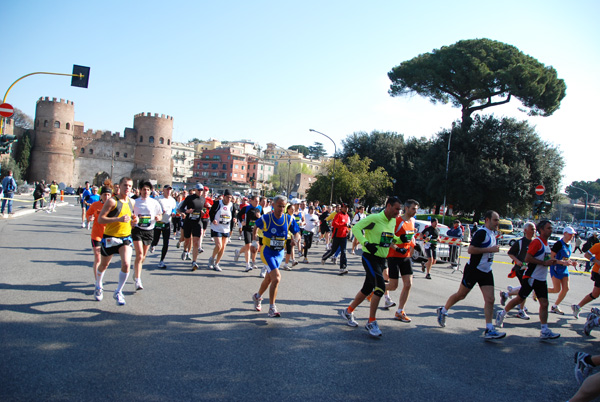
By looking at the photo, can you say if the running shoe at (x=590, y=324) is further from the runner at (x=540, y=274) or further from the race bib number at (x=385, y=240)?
the race bib number at (x=385, y=240)

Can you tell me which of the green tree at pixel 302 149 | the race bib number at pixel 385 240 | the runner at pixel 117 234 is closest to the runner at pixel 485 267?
the race bib number at pixel 385 240

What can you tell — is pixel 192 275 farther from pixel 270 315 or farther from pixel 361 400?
pixel 361 400

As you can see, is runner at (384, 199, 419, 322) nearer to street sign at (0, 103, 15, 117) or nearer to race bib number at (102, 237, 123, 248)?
race bib number at (102, 237, 123, 248)

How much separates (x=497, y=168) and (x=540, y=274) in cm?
3314

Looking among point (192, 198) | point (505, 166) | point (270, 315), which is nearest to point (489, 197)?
point (505, 166)

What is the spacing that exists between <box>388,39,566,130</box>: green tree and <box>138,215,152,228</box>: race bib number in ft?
120

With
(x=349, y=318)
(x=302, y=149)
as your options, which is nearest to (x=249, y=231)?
(x=349, y=318)

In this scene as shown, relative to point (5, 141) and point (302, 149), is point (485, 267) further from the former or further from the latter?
point (302, 149)

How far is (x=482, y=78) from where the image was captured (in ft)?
125

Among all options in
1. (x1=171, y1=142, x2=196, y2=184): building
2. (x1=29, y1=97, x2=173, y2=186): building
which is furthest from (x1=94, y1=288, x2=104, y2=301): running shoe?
(x1=171, y1=142, x2=196, y2=184): building

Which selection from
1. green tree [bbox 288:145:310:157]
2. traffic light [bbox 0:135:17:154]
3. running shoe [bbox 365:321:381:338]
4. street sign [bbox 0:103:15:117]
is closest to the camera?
running shoe [bbox 365:321:381:338]

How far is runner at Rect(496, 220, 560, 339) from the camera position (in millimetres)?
6406

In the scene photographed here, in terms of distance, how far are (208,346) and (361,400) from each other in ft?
6.18

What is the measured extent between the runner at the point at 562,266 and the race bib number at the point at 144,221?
672cm
